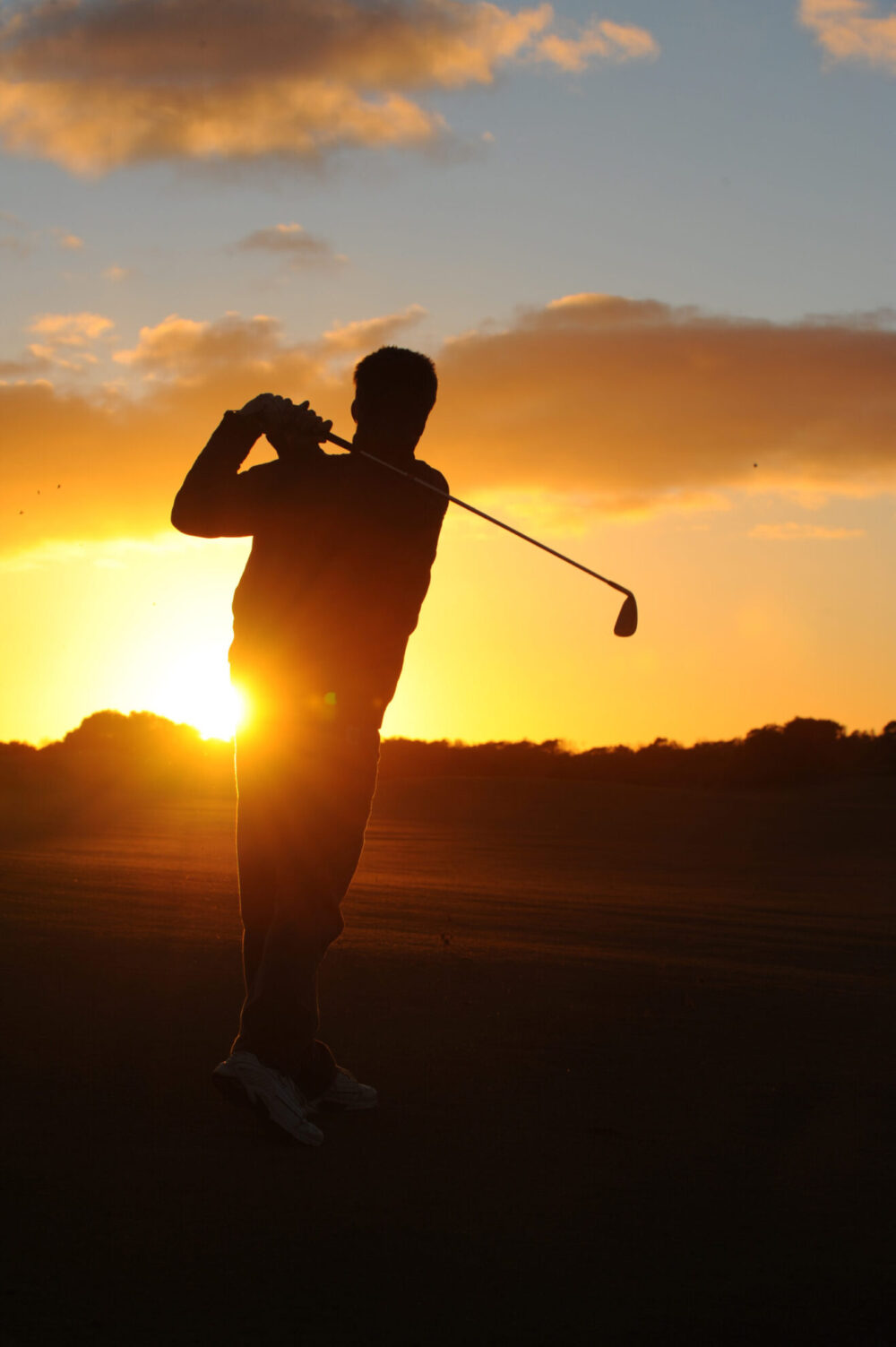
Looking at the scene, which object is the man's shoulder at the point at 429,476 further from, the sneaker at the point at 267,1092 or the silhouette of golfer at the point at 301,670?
the sneaker at the point at 267,1092

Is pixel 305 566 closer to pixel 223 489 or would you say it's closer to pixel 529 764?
pixel 223 489

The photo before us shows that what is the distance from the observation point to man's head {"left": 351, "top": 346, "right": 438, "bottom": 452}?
4.82 meters

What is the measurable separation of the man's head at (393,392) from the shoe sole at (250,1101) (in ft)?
6.63

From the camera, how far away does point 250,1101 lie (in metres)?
4.15

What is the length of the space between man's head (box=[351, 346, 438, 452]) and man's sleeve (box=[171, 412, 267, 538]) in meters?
0.46

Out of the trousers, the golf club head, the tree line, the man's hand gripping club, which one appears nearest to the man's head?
the man's hand gripping club

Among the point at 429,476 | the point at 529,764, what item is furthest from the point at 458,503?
the point at 529,764

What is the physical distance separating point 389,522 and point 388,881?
30.0 ft

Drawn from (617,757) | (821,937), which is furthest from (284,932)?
(617,757)

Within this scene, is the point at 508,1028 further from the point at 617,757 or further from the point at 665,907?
the point at 617,757

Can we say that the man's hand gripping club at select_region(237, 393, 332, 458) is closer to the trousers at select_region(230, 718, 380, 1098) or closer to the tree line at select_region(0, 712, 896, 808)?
the trousers at select_region(230, 718, 380, 1098)

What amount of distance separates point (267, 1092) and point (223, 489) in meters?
1.76

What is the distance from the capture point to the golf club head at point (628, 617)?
6.34m

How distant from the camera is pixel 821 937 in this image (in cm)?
1016
